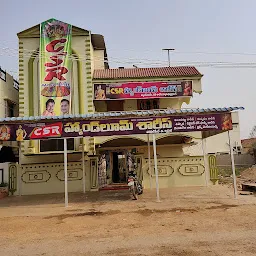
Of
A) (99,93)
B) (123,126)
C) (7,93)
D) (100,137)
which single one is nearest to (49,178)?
(100,137)

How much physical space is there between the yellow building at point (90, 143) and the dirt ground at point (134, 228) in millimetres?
5359

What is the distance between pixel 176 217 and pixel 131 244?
118 inches

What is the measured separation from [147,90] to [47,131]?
8673 mm

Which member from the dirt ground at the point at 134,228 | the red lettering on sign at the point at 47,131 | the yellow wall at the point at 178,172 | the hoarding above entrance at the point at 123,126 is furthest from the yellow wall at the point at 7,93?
the yellow wall at the point at 178,172

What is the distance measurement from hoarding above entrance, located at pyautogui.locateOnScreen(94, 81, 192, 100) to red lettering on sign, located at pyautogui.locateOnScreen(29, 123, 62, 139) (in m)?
7.08

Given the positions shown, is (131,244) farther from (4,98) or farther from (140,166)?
(4,98)

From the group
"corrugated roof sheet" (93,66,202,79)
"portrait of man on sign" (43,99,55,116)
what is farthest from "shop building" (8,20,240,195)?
"portrait of man on sign" (43,99,55,116)

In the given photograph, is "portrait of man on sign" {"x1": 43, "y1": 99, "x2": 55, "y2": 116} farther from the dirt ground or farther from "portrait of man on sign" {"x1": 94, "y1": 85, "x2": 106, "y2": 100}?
the dirt ground

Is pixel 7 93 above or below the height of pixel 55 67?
below

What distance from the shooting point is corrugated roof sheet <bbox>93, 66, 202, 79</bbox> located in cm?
1928

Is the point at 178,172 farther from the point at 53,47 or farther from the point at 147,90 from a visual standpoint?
the point at 53,47

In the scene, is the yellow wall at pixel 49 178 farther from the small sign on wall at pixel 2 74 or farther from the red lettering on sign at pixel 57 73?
the small sign on wall at pixel 2 74

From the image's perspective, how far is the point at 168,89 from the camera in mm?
19234

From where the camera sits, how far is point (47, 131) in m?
12.1
